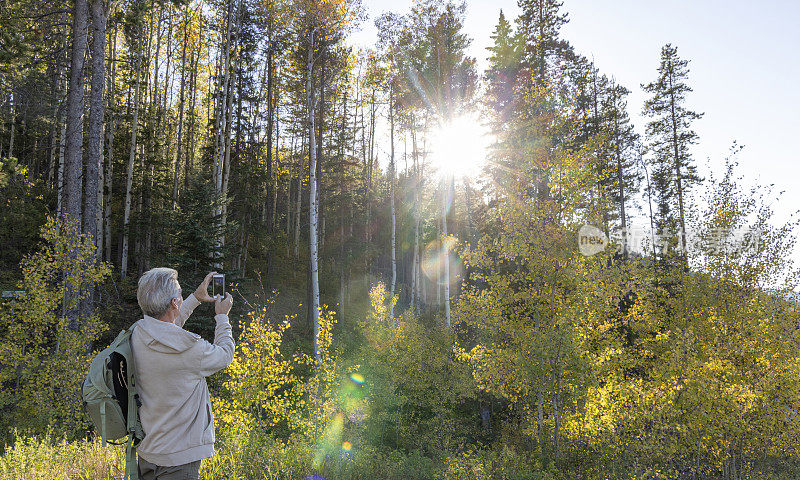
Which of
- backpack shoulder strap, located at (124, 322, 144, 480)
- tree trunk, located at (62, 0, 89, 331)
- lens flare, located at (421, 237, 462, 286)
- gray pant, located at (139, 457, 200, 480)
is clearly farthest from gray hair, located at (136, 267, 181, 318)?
lens flare, located at (421, 237, 462, 286)

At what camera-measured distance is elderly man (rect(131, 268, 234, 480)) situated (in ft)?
6.98

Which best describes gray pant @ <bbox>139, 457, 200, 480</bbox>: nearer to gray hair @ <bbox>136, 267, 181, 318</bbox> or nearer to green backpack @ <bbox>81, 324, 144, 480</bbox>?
green backpack @ <bbox>81, 324, 144, 480</bbox>

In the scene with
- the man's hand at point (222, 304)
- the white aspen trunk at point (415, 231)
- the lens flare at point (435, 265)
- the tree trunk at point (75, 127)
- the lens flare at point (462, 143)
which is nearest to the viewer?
the man's hand at point (222, 304)

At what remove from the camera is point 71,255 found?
8406mm

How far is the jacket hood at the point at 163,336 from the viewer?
2.09 m

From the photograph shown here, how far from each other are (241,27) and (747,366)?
20.8 meters

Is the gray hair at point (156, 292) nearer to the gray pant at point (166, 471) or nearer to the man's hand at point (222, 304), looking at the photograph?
the man's hand at point (222, 304)

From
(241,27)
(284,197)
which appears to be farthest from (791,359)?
(284,197)

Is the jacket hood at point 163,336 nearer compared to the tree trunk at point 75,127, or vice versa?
the jacket hood at point 163,336

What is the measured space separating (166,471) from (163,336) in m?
0.86

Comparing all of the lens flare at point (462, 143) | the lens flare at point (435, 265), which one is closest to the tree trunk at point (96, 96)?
the lens flare at point (462, 143)

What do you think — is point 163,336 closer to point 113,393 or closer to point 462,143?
point 113,393

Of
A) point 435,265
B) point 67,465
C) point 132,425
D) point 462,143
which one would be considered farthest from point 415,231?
point 132,425

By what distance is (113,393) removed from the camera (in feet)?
6.81
